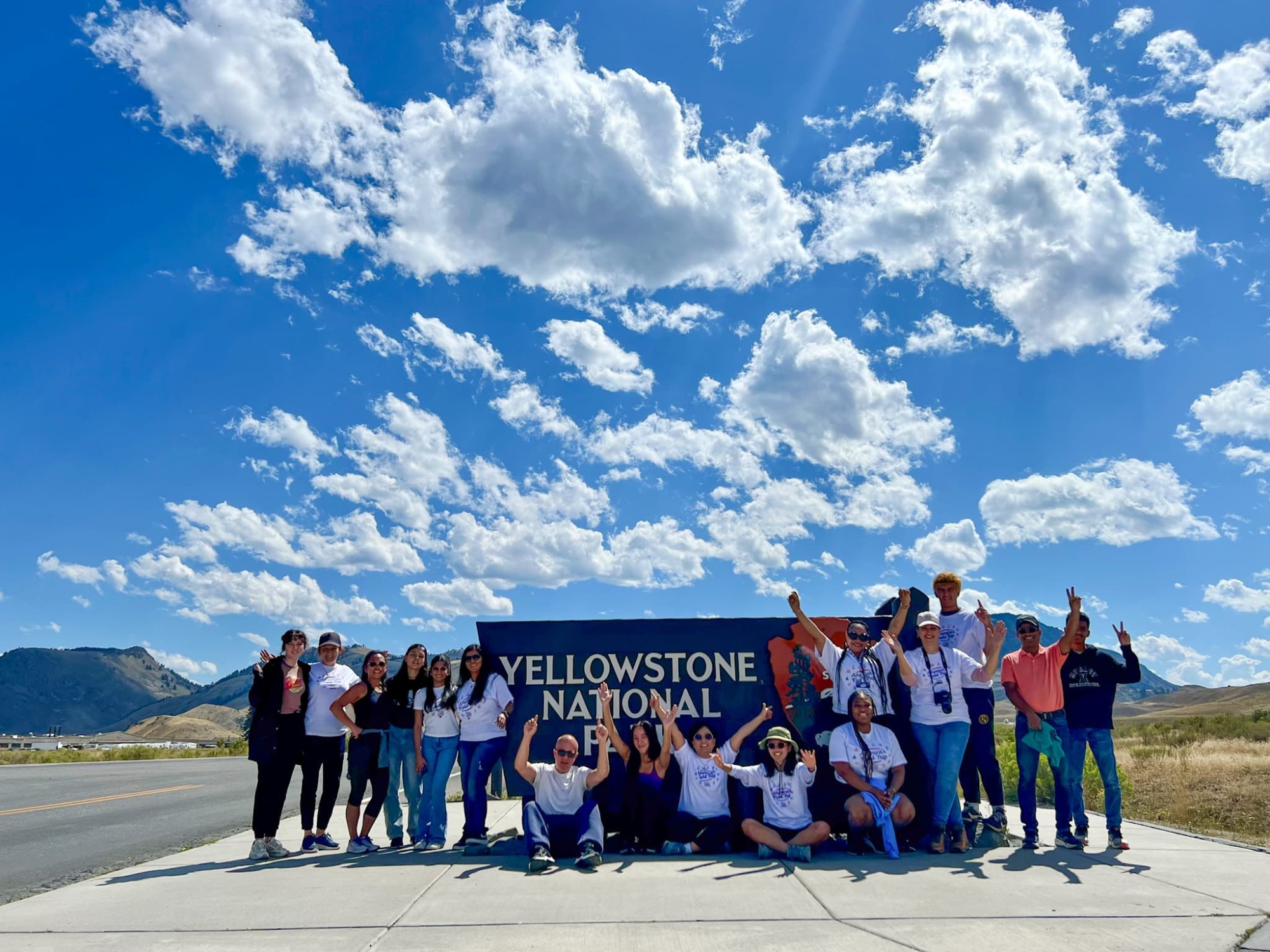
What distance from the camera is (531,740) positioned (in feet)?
25.8

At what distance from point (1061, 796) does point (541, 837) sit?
14.8 feet

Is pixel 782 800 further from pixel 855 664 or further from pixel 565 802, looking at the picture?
pixel 565 802

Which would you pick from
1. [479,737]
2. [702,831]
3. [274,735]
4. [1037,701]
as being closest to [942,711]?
[1037,701]

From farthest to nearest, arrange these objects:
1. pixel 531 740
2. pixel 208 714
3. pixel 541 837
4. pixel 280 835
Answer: pixel 208 714, pixel 280 835, pixel 531 740, pixel 541 837

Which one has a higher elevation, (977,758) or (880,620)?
(880,620)

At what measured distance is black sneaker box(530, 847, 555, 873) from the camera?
21.0ft

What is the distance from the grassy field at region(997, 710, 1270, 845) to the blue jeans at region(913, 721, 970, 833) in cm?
339

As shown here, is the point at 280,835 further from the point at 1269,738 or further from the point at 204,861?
the point at 1269,738

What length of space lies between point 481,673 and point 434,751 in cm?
80

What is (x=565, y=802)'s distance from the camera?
699 centimetres

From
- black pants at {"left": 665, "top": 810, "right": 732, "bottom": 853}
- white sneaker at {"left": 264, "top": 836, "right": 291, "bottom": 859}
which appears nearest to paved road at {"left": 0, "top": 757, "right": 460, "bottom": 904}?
white sneaker at {"left": 264, "top": 836, "right": 291, "bottom": 859}

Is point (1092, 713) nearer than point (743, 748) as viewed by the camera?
Yes

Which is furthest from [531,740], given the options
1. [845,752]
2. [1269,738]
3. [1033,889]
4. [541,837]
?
[1269,738]

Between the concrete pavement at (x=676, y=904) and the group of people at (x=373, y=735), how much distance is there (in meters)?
0.46
